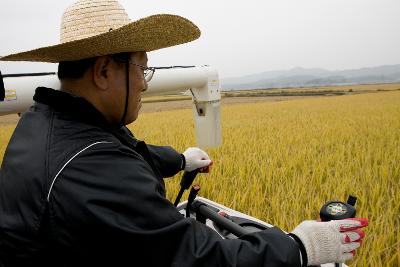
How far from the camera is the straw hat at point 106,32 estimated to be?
1.10 meters

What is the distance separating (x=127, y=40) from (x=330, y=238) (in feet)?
3.25

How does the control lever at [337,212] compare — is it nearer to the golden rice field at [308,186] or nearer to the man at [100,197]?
the man at [100,197]

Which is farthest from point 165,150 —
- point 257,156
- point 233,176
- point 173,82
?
point 257,156

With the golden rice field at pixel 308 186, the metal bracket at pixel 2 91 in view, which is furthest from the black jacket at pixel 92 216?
the golden rice field at pixel 308 186

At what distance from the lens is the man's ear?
3.78 feet

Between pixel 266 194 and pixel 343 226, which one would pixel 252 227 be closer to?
pixel 343 226

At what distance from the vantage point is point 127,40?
3.74 feet

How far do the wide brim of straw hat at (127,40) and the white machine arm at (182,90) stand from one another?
6.9 inches

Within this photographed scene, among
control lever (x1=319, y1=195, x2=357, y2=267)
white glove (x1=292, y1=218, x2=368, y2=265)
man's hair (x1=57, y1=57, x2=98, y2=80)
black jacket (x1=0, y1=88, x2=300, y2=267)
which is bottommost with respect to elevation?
white glove (x1=292, y1=218, x2=368, y2=265)

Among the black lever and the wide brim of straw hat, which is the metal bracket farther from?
the black lever

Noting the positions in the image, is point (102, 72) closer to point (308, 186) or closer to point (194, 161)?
point (194, 161)

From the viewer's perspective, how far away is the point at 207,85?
233cm

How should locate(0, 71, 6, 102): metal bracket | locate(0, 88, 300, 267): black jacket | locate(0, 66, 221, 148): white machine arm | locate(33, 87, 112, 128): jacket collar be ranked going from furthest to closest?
locate(0, 66, 221, 148): white machine arm, locate(0, 71, 6, 102): metal bracket, locate(33, 87, 112, 128): jacket collar, locate(0, 88, 300, 267): black jacket

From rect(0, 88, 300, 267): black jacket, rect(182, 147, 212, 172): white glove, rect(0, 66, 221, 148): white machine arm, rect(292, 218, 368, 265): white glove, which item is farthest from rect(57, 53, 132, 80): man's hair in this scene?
rect(182, 147, 212, 172): white glove
